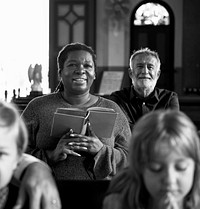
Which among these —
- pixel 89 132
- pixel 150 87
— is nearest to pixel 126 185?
pixel 89 132

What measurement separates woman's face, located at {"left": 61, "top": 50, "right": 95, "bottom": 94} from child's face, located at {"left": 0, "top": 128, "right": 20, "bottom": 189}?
1202mm

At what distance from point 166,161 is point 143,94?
1.91 meters

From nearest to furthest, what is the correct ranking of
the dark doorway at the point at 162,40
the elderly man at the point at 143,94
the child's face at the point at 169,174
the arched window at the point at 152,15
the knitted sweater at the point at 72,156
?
the child's face at the point at 169,174
the knitted sweater at the point at 72,156
the elderly man at the point at 143,94
the dark doorway at the point at 162,40
the arched window at the point at 152,15

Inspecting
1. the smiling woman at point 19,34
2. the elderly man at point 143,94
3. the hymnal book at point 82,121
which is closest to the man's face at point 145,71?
the elderly man at point 143,94

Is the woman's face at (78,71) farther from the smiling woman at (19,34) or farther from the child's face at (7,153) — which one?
the smiling woman at (19,34)

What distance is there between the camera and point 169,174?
3.74 feet

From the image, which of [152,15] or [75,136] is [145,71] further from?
[152,15]

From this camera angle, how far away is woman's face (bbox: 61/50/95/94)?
Answer: 7.99 feet

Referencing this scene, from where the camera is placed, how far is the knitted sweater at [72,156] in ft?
7.36

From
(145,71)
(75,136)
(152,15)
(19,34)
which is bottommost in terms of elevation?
(75,136)

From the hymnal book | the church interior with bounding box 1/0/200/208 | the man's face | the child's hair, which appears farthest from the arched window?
the child's hair

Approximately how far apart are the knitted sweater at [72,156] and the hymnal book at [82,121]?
0.09 m

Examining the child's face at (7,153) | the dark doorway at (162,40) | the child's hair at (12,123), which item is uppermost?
the dark doorway at (162,40)

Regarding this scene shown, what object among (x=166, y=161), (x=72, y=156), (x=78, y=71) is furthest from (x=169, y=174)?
(x=78, y=71)
